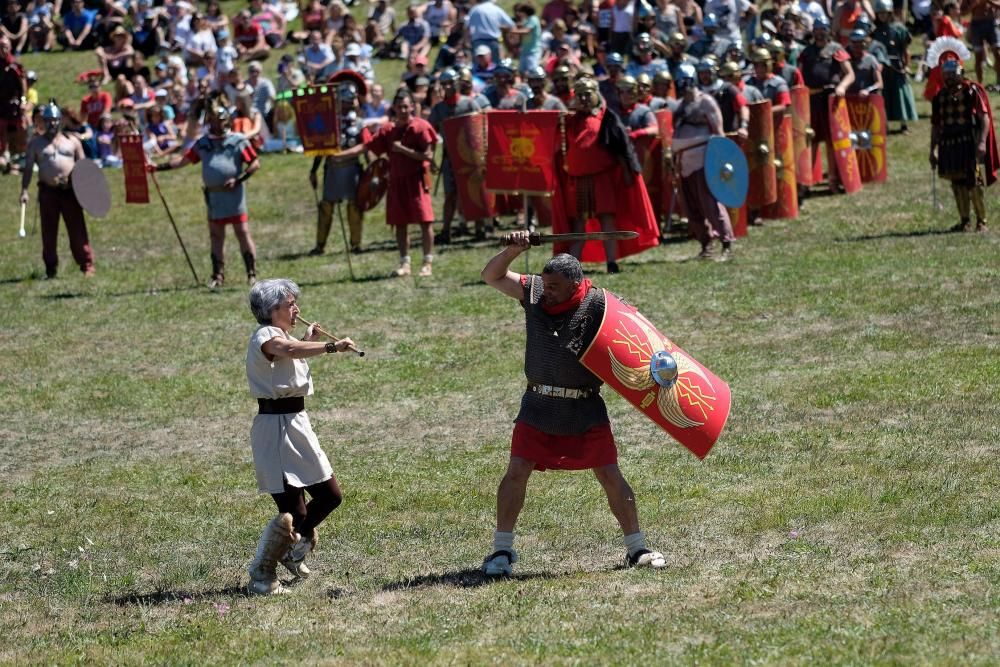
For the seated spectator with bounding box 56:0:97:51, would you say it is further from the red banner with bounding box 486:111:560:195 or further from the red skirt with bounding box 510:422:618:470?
the red skirt with bounding box 510:422:618:470

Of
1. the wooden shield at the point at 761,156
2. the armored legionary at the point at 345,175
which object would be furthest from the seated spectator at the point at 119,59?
the wooden shield at the point at 761,156

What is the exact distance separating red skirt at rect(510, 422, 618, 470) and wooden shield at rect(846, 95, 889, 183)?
11596 mm

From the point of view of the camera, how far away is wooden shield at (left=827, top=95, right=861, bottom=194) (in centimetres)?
1786

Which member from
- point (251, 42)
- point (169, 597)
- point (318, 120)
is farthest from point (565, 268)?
point (251, 42)

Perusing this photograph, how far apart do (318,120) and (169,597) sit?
28.6ft

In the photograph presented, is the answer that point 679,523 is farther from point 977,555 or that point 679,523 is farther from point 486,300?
point 486,300

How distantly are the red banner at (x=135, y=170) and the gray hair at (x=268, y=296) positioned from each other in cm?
944

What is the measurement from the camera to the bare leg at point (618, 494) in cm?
739

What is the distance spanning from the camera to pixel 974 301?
1313cm

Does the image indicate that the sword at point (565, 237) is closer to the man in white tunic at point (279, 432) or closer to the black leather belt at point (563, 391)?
the black leather belt at point (563, 391)

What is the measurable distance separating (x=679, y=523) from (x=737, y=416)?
2247mm

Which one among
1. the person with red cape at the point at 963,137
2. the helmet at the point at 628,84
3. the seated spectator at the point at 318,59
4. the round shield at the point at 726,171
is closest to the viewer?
the round shield at the point at 726,171

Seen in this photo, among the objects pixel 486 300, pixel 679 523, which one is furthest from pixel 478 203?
pixel 679 523

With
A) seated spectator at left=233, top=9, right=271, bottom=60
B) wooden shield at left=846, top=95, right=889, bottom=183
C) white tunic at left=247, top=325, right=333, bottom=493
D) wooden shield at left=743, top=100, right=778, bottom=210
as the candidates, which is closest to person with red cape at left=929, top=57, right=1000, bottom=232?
wooden shield at left=743, top=100, right=778, bottom=210
